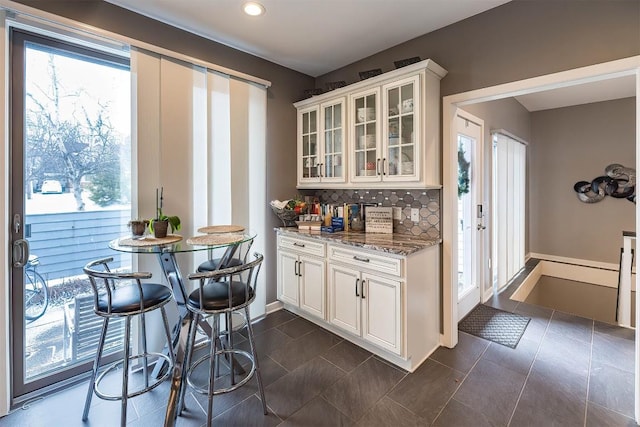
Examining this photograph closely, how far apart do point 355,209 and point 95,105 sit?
2.38m

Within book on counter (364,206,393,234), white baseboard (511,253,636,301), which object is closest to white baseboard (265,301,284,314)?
book on counter (364,206,393,234)

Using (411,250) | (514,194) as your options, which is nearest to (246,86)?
(411,250)

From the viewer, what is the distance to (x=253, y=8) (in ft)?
7.46

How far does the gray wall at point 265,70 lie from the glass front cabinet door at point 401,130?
4.13 ft

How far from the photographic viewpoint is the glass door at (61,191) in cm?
199

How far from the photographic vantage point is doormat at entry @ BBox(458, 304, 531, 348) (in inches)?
110

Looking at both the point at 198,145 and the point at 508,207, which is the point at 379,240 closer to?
the point at 198,145

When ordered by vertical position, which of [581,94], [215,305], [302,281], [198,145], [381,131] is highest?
[581,94]

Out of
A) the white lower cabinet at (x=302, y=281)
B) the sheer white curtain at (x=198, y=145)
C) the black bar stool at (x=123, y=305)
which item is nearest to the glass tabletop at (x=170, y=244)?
the black bar stool at (x=123, y=305)

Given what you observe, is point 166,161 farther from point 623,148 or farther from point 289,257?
point 623,148

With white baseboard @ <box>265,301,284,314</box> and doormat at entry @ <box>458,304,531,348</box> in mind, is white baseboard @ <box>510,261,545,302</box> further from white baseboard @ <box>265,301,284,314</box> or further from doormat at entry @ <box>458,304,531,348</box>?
white baseboard @ <box>265,301,284,314</box>

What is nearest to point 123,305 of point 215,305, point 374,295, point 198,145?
point 215,305

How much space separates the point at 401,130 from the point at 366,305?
1498 millimetres

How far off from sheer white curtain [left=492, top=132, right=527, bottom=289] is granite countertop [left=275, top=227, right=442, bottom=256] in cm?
201
